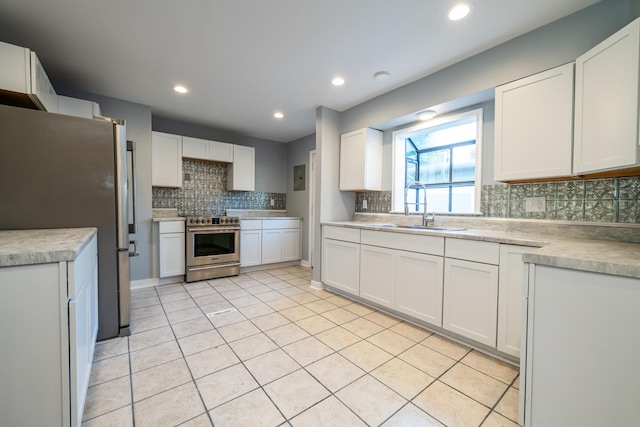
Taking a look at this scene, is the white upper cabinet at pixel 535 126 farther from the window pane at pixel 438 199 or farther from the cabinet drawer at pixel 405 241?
the window pane at pixel 438 199

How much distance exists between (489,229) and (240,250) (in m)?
3.35

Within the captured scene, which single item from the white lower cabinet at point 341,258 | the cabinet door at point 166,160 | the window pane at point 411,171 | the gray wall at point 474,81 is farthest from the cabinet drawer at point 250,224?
the window pane at point 411,171

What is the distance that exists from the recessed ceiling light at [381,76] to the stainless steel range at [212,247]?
8.95ft

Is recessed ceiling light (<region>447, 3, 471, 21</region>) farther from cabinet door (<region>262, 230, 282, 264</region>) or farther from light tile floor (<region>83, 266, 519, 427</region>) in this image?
cabinet door (<region>262, 230, 282, 264</region>)

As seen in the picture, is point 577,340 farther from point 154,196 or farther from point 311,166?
point 154,196

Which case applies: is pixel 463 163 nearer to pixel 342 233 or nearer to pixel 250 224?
pixel 342 233

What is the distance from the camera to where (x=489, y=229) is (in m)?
2.32

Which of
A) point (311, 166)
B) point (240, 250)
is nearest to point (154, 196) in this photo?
point (240, 250)

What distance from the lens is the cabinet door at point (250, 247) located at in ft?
13.5

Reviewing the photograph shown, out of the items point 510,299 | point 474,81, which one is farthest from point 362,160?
point 510,299

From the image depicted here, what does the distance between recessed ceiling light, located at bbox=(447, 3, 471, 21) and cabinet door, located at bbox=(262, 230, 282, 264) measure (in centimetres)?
359

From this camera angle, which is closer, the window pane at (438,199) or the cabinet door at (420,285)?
the cabinet door at (420,285)

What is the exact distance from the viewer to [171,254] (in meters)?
3.51

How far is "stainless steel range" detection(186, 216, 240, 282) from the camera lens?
3.59m
